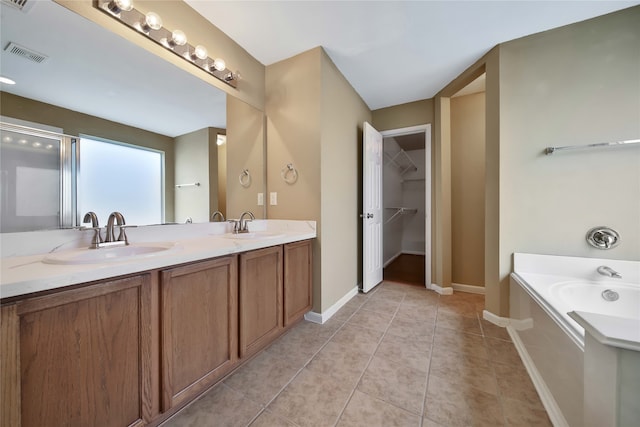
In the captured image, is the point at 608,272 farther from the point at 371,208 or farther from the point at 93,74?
the point at 93,74

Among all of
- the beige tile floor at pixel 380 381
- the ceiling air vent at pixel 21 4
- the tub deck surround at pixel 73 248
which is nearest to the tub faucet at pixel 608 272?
the beige tile floor at pixel 380 381

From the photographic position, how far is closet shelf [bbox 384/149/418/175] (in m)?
4.44

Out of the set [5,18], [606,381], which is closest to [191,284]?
[5,18]

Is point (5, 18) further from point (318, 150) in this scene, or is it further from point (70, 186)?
point (318, 150)

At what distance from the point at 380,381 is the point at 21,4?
99.7 inches

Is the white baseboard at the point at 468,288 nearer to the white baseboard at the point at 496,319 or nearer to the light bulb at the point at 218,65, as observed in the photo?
the white baseboard at the point at 496,319

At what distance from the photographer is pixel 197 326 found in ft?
3.58

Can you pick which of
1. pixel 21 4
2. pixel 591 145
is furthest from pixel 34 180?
pixel 591 145

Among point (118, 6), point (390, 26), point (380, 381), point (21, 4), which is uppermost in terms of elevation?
point (390, 26)

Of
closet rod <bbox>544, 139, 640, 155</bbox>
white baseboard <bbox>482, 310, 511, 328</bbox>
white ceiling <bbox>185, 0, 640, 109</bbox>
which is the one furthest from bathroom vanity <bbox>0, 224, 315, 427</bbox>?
closet rod <bbox>544, 139, 640, 155</bbox>

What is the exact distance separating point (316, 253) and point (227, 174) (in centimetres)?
106

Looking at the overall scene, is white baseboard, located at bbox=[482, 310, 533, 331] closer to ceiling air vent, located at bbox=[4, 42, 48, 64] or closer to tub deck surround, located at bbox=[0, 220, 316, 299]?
tub deck surround, located at bbox=[0, 220, 316, 299]

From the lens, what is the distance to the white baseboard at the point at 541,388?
1017 mm

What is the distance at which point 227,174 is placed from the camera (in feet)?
6.34
